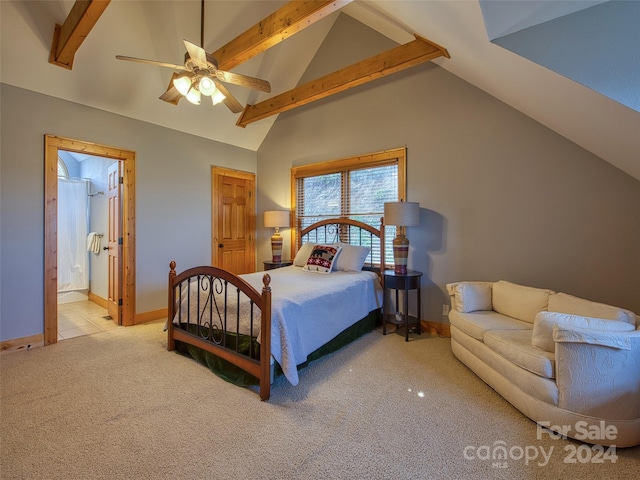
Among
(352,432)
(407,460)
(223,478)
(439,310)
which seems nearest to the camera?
(223,478)

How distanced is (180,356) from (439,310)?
9.98 ft

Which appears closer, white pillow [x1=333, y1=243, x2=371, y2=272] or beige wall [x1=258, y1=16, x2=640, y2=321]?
beige wall [x1=258, y1=16, x2=640, y2=321]

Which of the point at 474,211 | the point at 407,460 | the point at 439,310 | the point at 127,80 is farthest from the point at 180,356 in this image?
the point at 474,211

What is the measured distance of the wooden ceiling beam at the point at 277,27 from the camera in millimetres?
2449

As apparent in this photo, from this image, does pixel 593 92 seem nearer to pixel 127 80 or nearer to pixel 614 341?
pixel 614 341

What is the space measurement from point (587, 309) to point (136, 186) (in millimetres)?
5031

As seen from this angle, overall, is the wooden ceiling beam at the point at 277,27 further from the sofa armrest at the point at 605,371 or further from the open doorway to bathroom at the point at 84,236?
the open doorway to bathroom at the point at 84,236

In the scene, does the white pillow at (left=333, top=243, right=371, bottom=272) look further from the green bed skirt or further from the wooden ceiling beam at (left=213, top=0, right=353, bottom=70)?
the wooden ceiling beam at (left=213, top=0, right=353, bottom=70)

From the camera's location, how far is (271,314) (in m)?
2.20

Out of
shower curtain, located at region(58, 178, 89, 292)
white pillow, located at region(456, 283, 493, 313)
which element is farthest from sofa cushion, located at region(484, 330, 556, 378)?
shower curtain, located at region(58, 178, 89, 292)

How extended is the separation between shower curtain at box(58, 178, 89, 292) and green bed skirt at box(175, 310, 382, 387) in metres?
3.76

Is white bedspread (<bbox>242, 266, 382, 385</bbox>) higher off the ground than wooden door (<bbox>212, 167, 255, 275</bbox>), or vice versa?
wooden door (<bbox>212, 167, 255, 275</bbox>)

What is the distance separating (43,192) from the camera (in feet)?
10.5

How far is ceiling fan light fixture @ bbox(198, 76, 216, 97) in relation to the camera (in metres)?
2.60
